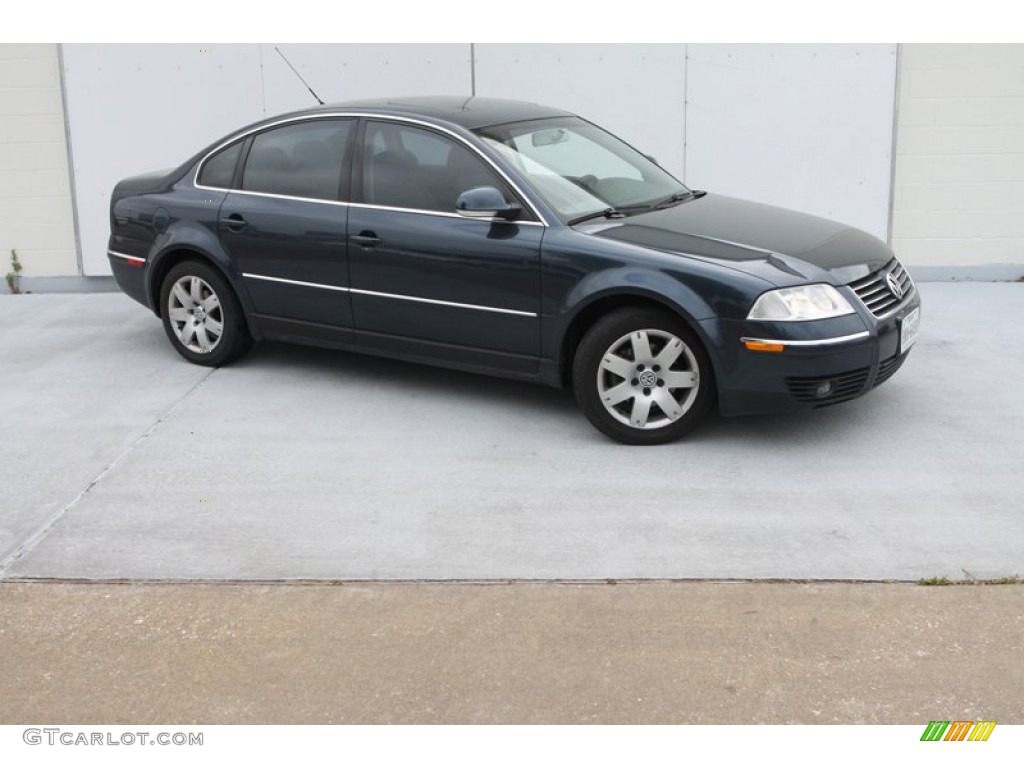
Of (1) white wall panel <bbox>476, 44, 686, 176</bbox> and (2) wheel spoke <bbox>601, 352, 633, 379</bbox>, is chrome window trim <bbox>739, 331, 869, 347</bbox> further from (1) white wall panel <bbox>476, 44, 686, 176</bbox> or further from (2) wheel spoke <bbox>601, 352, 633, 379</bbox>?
(1) white wall panel <bbox>476, 44, 686, 176</bbox>

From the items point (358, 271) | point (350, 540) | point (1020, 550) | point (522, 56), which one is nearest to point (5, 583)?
point (350, 540)

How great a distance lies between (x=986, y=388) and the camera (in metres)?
7.18

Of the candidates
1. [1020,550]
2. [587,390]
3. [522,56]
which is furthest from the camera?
[522,56]

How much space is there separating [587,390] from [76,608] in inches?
107

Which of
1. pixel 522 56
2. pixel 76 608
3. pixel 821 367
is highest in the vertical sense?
pixel 522 56

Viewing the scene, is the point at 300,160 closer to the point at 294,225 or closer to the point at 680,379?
the point at 294,225

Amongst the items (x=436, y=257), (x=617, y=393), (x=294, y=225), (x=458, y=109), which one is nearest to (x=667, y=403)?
(x=617, y=393)

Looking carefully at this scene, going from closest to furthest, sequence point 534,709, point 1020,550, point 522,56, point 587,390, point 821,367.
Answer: point 534,709 → point 1020,550 → point 821,367 → point 587,390 → point 522,56

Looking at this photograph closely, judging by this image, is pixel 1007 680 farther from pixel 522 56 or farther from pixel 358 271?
pixel 522 56

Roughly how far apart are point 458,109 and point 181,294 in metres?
2.09

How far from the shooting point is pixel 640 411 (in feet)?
20.6

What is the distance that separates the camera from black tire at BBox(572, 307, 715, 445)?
20.3ft

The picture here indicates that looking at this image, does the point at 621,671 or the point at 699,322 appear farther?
the point at 699,322
